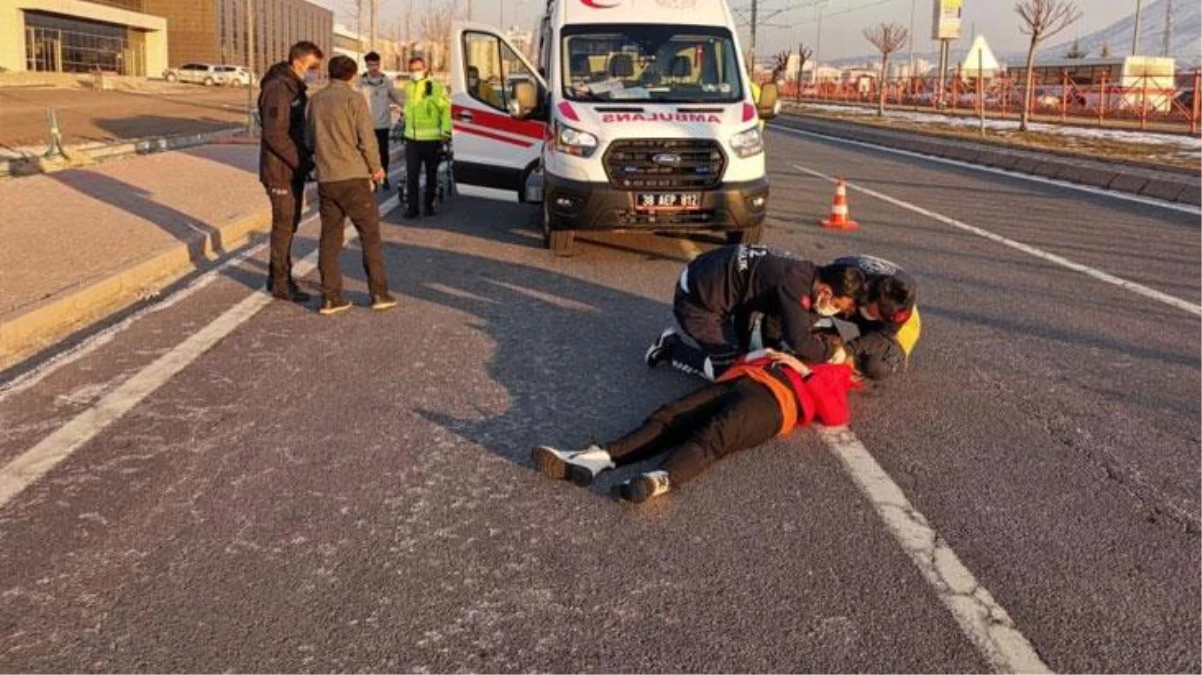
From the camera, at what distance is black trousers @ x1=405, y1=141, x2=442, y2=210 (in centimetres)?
1201

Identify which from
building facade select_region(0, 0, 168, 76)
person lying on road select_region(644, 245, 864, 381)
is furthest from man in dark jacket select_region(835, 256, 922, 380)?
building facade select_region(0, 0, 168, 76)

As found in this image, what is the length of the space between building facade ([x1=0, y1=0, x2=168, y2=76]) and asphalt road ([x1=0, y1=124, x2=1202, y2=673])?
210 feet

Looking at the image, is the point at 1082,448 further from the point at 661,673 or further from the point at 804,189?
the point at 804,189

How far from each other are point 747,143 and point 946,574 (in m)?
6.23

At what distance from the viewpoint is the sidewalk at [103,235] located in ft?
23.2

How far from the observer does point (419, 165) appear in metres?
12.3

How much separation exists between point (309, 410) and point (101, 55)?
7926 centimetres

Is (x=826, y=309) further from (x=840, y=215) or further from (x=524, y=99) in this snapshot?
(x=840, y=215)

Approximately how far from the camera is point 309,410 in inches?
205

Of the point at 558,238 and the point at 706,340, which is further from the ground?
the point at 558,238

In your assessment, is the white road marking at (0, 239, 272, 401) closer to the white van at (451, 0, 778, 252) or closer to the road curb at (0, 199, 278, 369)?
the road curb at (0, 199, 278, 369)

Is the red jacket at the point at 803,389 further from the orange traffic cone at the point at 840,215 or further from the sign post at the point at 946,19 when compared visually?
the sign post at the point at 946,19

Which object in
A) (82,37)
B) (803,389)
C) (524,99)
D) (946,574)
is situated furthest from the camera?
(82,37)

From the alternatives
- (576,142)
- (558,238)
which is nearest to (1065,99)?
(558,238)
